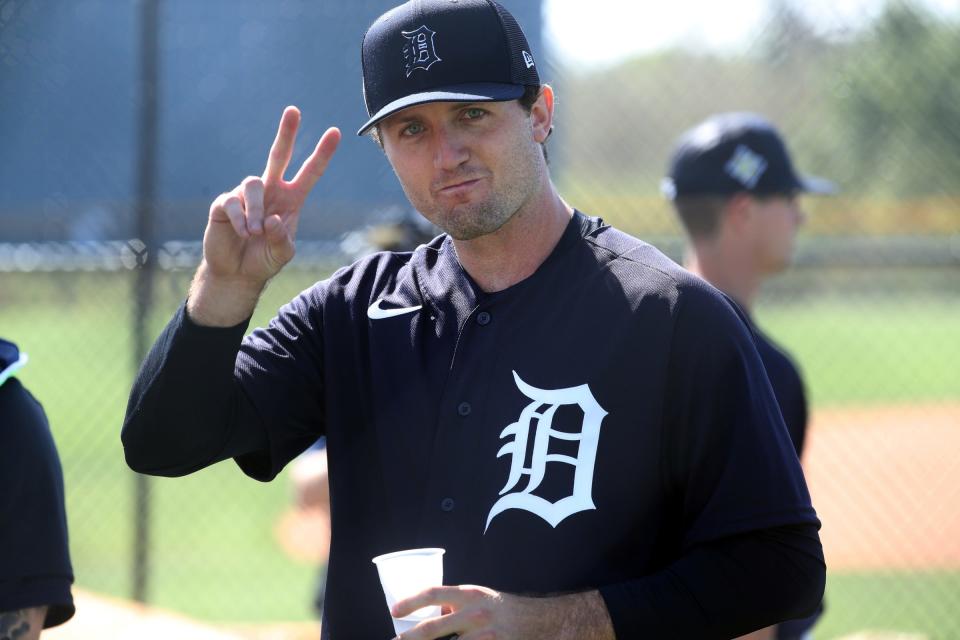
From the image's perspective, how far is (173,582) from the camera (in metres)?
7.57

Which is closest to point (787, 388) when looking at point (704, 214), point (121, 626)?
point (704, 214)

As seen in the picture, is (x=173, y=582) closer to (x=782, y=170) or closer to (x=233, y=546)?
(x=233, y=546)

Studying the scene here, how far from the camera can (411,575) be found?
6.38ft

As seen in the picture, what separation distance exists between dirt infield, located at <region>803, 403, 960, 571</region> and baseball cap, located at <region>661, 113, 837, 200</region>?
4755 millimetres

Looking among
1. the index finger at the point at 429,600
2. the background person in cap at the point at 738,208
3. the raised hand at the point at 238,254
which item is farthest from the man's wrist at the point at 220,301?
the background person in cap at the point at 738,208

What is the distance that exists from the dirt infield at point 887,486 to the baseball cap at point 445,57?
21.4ft

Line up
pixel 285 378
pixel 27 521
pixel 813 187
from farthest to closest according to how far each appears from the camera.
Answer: pixel 813 187
pixel 27 521
pixel 285 378

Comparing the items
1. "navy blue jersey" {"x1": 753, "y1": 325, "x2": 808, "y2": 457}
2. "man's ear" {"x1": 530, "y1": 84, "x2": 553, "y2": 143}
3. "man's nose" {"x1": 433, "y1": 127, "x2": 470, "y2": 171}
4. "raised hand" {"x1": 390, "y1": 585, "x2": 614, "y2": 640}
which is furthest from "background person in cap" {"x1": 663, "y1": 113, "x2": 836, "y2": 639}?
"raised hand" {"x1": 390, "y1": 585, "x2": 614, "y2": 640}

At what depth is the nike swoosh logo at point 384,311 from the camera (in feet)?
7.79

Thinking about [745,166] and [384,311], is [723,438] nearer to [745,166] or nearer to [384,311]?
[384,311]

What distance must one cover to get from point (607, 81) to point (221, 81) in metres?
18.2

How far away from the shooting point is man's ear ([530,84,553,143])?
7.97 ft

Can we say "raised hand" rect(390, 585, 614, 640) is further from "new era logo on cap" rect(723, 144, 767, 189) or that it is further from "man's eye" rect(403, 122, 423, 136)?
"new era logo on cap" rect(723, 144, 767, 189)

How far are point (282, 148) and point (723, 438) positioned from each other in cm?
101
